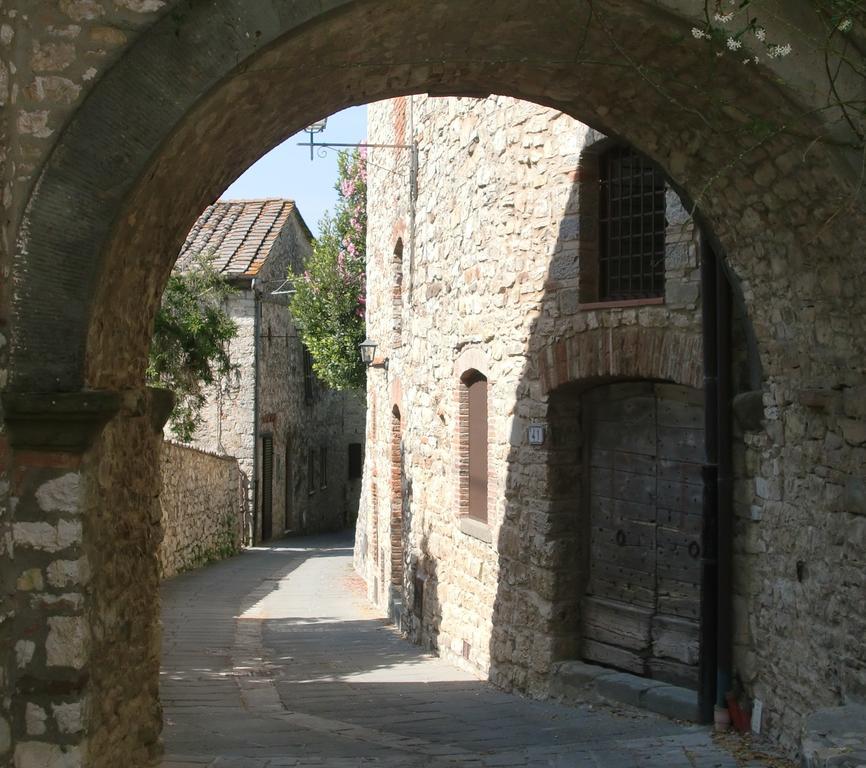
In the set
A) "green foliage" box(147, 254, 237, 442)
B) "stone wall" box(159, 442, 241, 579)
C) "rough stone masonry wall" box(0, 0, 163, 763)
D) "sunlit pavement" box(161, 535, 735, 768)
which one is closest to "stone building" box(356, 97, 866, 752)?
"sunlit pavement" box(161, 535, 735, 768)

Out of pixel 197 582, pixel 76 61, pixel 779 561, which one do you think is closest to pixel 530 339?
pixel 779 561

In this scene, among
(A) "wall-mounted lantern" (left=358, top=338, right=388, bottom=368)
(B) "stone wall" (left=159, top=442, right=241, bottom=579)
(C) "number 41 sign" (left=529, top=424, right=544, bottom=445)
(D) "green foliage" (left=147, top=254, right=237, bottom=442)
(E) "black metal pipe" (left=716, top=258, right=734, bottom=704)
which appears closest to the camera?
(E) "black metal pipe" (left=716, top=258, right=734, bottom=704)

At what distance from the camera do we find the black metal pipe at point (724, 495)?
5.97 m

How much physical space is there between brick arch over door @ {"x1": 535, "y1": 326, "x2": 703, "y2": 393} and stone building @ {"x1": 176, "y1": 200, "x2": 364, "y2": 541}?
38.7 feet

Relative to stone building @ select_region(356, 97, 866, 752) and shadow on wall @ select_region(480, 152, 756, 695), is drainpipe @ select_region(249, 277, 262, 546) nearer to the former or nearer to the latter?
stone building @ select_region(356, 97, 866, 752)

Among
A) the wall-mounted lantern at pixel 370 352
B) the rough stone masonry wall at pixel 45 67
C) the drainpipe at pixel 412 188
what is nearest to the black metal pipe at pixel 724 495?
the rough stone masonry wall at pixel 45 67

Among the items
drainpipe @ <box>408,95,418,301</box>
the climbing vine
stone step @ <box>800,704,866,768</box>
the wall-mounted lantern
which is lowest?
stone step @ <box>800,704,866,768</box>

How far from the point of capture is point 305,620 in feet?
40.7

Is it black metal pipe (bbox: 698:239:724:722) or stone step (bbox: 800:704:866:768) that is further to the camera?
black metal pipe (bbox: 698:239:724:722)

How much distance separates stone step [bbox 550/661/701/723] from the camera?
6.46 meters

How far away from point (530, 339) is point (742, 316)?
233 cm

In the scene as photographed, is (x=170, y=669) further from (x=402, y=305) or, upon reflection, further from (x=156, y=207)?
(x=402, y=305)

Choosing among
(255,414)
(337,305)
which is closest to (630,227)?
(337,305)

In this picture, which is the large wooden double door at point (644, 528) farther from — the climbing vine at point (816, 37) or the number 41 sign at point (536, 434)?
the climbing vine at point (816, 37)
